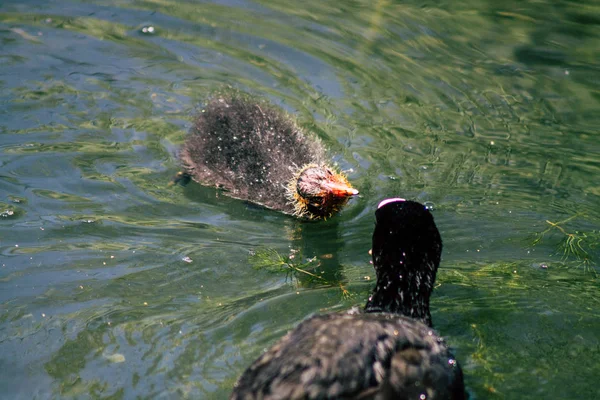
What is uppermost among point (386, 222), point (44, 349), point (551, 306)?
point (386, 222)

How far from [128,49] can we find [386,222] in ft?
16.7

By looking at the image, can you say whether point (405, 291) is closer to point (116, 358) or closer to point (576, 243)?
point (116, 358)

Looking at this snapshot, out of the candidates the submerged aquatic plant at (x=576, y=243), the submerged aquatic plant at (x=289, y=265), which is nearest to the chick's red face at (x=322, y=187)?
the submerged aquatic plant at (x=289, y=265)

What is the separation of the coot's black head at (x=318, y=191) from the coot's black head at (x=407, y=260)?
5.21 ft

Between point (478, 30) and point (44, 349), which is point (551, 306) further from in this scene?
point (478, 30)

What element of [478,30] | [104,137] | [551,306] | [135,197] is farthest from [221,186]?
[478,30]

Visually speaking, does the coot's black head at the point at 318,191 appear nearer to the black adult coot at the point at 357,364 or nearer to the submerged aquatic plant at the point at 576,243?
the submerged aquatic plant at the point at 576,243

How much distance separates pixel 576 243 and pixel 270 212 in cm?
247

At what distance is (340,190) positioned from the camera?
20.5 feet

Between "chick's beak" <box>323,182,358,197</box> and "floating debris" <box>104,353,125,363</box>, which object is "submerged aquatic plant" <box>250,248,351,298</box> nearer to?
"chick's beak" <box>323,182,358,197</box>

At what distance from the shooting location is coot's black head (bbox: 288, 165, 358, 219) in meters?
6.30

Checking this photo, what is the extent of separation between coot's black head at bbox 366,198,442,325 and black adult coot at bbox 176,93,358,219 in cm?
189

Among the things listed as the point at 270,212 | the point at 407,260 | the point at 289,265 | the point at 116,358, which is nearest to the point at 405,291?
the point at 407,260

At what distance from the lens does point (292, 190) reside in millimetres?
6590
